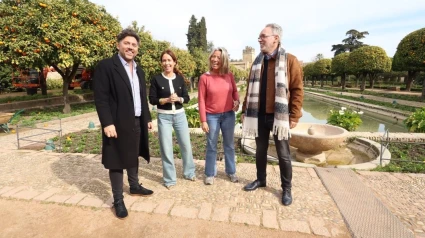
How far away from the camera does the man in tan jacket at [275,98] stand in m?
2.80

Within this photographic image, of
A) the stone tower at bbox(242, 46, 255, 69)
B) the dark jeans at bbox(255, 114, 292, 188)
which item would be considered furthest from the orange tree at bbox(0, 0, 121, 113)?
the stone tower at bbox(242, 46, 255, 69)

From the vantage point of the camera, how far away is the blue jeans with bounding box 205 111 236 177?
3371 mm

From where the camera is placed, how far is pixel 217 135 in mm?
3445

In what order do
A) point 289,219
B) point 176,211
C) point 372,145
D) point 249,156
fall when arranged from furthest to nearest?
point 372,145, point 249,156, point 176,211, point 289,219

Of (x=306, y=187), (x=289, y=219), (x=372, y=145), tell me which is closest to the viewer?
(x=289, y=219)

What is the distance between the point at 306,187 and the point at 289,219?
923 mm

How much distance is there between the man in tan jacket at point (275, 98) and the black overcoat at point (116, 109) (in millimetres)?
1462

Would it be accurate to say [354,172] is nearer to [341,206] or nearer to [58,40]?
[341,206]

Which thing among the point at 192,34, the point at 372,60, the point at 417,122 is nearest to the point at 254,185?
the point at 417,122

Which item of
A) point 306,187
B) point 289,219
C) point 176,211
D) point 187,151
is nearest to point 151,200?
point 176,211

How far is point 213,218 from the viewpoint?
8.64 ft

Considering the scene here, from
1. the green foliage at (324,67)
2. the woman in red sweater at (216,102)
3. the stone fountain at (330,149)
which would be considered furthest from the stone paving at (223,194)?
the green foliage at (324,67)

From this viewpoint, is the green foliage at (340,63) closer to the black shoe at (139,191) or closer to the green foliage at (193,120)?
the green foliage at (193,120)

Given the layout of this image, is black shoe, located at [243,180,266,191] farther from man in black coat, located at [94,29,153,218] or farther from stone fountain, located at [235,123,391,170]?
man in black coat, located at [94,29,153,218]
